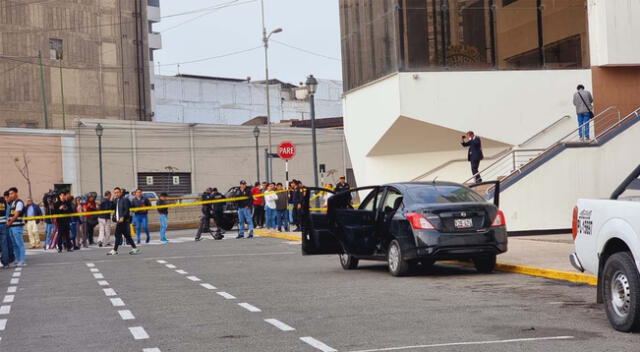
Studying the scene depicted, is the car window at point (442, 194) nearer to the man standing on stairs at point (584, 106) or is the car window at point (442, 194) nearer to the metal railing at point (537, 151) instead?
the metal railing at point (537, 151)

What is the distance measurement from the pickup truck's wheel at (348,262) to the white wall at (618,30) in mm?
12072

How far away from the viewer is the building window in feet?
219

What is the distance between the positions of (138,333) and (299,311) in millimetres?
2123

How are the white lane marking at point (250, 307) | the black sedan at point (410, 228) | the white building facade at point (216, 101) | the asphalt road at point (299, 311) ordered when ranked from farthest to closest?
the white building facade at point (216, 101), the black sedan at point (410, 228), the white lane marking at point (250, 307), the asphalt road at point (299, 311)

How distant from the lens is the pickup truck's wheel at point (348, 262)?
680 inches

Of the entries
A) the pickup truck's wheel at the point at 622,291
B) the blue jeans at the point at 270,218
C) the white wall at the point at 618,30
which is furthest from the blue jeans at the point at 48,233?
the pickup truck's wheel at the point at 622,291

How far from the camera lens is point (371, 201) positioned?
17.2 m

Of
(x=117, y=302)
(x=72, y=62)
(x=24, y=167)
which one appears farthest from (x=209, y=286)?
(x=72, y=62)

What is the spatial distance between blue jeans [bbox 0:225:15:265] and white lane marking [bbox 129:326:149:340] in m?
12.1

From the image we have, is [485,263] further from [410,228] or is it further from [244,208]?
[244,208]

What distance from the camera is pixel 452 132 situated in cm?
2778

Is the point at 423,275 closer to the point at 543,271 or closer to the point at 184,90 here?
the point at 543,271

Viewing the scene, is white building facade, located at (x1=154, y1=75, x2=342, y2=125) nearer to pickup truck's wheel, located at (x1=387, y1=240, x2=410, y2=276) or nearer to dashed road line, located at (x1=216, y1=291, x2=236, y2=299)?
pickup truck's wheel, located at (x1=387, y1=240, x2=410, y2=276)

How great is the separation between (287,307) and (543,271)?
482 centimetres
